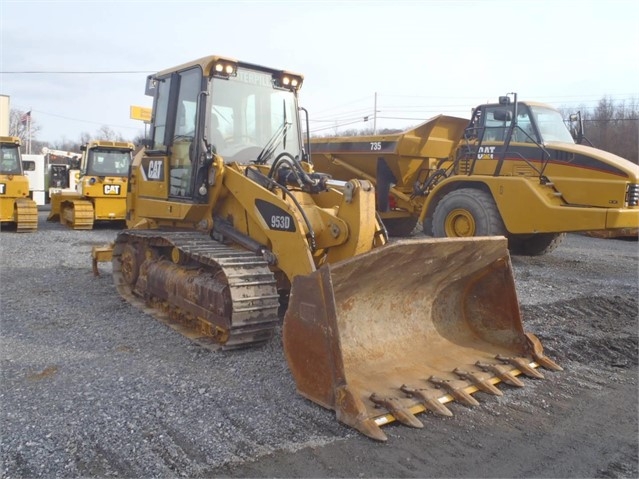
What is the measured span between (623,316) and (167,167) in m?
5.54

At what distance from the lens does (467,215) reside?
9.95m

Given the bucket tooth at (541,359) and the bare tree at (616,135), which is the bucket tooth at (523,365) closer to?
the bucket tooth at (541,359)

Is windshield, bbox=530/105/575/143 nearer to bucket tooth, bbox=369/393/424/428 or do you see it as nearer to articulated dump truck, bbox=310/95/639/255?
articulated dump truck, bbox=310/95/639/255

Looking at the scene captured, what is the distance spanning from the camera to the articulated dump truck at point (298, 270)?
3896mm

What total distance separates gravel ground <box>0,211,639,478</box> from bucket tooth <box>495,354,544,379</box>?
0.07m

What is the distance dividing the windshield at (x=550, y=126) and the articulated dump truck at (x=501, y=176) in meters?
0.02

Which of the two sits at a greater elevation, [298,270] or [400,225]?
[298,270]

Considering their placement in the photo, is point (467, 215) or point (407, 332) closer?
point (407, 332)

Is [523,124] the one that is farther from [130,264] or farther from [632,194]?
[130,264]

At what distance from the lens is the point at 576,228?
8.74 meters

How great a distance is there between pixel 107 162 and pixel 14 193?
2520 millimetres

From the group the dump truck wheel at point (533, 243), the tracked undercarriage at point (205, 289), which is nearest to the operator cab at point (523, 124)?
the dump truck wheel at point (533, 243)

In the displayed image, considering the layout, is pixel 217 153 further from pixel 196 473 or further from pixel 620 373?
pixel 620 373

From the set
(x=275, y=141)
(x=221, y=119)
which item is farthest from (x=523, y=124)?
(x=221, y=119)
